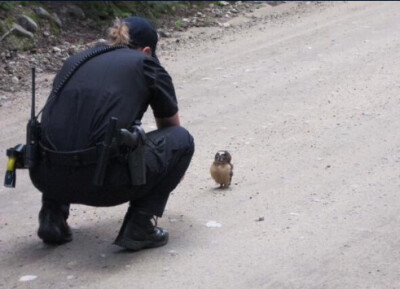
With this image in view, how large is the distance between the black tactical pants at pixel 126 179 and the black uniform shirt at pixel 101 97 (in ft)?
0.54

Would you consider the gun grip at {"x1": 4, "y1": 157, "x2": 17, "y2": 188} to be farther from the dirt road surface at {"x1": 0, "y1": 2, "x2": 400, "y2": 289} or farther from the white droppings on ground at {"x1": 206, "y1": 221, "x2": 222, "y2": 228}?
the white droppings on ground at {"x1": 206, "y1": 221, "x2": 222, "y2": 228}

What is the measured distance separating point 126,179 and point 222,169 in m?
1.25

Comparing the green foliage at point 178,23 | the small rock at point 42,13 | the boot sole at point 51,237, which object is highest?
the boot sole at point 51,237

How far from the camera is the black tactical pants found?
506cm

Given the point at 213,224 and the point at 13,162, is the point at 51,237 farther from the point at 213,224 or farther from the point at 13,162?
the point at 213,224

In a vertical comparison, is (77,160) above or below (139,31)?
below

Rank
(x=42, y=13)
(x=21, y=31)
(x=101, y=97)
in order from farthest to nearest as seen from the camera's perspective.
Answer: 1. (x=42, y=13)
2. (x=21, y=31)
3. (x=101, y=97)

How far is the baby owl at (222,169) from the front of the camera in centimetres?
620

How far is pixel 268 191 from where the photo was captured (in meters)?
6.27

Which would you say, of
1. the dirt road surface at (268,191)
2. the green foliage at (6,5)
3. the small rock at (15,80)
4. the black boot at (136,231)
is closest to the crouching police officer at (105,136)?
the black boot at (136,231)

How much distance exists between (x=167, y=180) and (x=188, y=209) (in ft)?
2.57

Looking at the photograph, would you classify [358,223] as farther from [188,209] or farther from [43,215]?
[43,215]

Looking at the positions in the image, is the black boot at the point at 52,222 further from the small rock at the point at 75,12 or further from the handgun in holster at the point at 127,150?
the small rock at the point at 75,12

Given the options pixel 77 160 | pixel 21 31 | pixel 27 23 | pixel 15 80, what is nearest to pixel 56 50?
pixel 21 31
